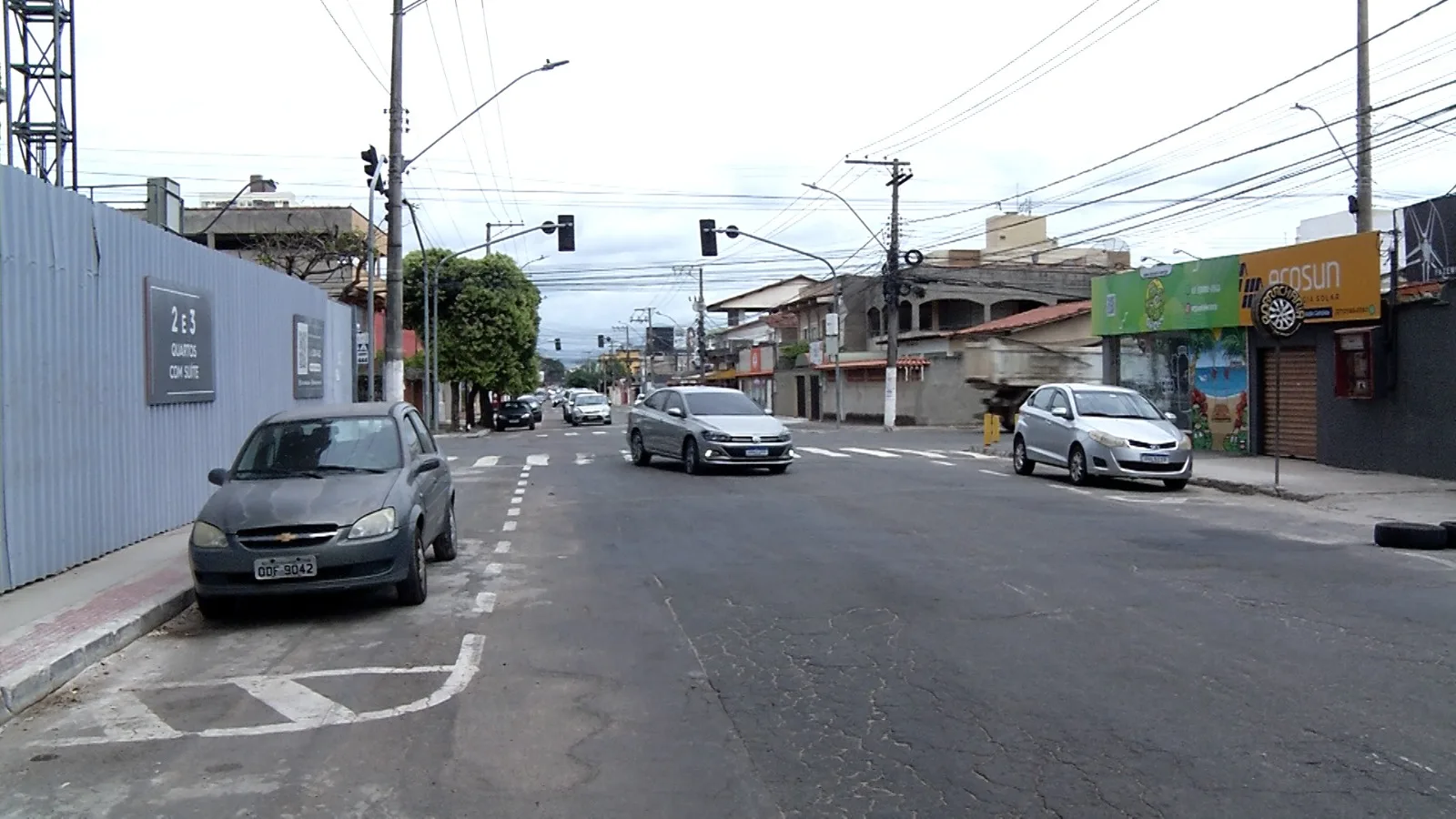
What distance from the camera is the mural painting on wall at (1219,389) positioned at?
23.8 metres

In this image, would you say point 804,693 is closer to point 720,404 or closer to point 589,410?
point 720,404

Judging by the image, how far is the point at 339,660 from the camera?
24.4 ft

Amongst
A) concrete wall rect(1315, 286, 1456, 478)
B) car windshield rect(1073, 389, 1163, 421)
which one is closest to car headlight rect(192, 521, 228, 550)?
car windshield rect(1073, 389, 1163, 421)

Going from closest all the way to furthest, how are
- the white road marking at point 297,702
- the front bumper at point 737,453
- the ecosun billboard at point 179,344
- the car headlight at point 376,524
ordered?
the white road marking at point 297,702 < the car headlight at point 376,524 < the ecosun billboard at point 179,344 < the front bumper at point 737,453

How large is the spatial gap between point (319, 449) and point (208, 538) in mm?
1471

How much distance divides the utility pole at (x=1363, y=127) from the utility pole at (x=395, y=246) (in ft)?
61.1

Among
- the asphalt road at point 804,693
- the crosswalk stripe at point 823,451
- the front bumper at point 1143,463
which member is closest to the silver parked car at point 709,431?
the crosswalk stripe at point 823,451

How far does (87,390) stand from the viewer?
35.6 ft

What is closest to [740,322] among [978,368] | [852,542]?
[978,368]

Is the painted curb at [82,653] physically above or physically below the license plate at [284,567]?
below

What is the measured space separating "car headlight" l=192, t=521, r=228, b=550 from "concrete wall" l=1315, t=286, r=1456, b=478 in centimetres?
1765

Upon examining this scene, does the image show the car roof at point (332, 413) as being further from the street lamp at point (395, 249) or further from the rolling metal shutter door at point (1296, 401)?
the rolling metal shutter door at point (1296, 401)

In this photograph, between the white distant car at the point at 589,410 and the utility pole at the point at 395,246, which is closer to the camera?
the utility pole at the point at 395,246

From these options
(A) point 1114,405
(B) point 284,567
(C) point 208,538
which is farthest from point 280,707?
(A) point 1114,405
